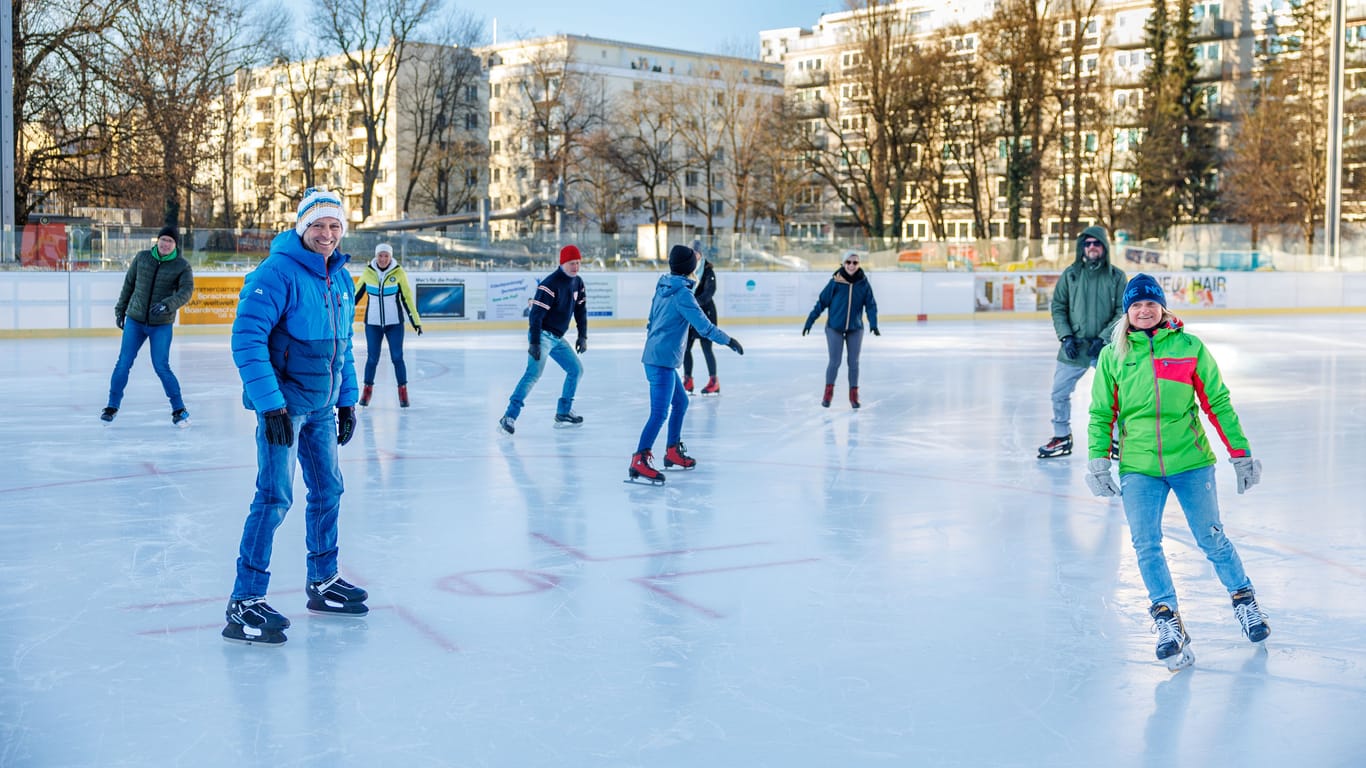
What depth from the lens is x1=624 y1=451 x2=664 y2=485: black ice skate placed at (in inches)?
320

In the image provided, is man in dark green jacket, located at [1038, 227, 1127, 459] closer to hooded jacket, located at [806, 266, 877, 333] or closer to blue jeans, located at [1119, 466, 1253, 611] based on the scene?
hooded jacket, located at [806, 266, 877, 333]

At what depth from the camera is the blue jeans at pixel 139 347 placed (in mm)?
10430

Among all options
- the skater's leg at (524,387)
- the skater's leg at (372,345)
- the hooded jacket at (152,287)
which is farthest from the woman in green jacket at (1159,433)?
the skater's leg at (372,345)

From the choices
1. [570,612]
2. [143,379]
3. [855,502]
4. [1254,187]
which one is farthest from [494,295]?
[1254,187]

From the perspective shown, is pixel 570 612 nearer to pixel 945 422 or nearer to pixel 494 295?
pixel 945 422

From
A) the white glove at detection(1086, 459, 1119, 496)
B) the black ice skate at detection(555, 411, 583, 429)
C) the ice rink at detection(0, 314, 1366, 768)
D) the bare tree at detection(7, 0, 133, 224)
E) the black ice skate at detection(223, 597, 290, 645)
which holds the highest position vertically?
the bare tree at detection(7, 0, 133, 224)

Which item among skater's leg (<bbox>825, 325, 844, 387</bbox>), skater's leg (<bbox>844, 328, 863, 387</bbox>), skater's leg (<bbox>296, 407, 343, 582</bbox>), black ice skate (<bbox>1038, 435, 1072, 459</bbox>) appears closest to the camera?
skater's leg (<bbox>296, 407, 343, 582</bbox>)

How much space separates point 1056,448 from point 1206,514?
15.9ft

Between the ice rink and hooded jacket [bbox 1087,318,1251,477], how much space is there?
68cm

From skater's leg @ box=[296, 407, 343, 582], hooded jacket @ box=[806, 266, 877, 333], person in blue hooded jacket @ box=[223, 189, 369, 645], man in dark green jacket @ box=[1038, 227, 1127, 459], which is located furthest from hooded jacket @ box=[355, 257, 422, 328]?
person in blue hooded jacket @ box=[223, 189, 369, 645]

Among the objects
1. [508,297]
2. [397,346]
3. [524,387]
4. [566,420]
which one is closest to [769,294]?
[508,297]

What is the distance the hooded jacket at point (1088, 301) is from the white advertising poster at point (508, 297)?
57.8 feet

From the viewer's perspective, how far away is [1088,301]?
873 centimetres

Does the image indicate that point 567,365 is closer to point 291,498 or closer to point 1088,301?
point 1088,301
